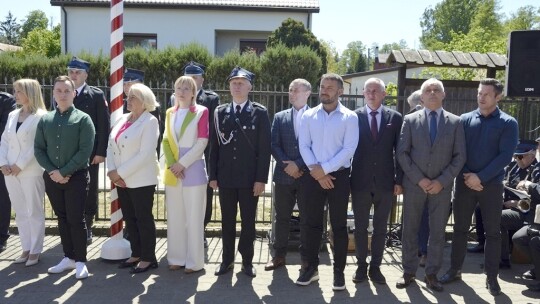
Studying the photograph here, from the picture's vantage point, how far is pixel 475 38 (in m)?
28.2

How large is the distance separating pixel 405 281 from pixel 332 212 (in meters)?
1.10

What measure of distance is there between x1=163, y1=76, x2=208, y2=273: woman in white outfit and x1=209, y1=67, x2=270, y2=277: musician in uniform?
0.17 metres

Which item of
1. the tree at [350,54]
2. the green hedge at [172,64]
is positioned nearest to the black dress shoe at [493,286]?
the green hedge at [172,64]

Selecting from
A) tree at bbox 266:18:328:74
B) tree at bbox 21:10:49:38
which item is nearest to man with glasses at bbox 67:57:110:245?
tree at bbox 266:18:328:74

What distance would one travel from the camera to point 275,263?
6.28m

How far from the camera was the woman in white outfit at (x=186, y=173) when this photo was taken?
5.82 m

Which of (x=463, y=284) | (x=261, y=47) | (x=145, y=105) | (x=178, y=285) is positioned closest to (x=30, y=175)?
(x=145, y=105)

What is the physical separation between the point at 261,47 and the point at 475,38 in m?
11.4

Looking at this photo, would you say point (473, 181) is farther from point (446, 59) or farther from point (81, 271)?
point (446, 59)

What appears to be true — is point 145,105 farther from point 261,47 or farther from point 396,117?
point 261,47

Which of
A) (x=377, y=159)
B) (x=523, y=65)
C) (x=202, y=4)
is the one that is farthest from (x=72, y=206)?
(x=202, y=4)

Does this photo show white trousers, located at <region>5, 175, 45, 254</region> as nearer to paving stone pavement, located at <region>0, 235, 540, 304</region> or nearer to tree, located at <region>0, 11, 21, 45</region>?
paving stone pavement, located at <region>0, 235, 540, 304</region>

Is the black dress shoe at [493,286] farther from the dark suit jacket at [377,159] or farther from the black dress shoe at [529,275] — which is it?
the dark suit jacket at [377,159]

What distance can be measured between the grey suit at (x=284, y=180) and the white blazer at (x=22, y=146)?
2.68 meters
